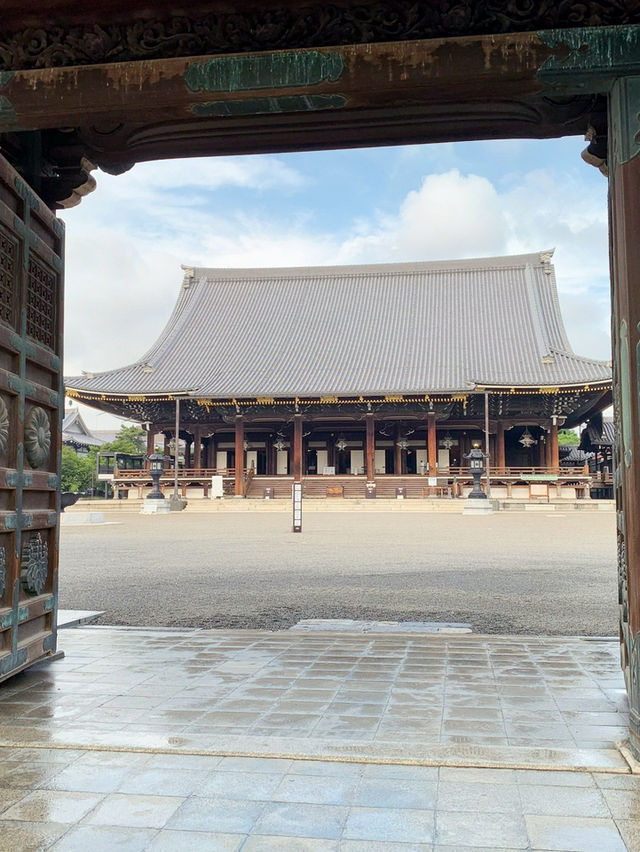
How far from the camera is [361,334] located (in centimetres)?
3253

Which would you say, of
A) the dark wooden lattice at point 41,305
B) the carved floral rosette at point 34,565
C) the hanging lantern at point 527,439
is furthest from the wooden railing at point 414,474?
the carved floral rosette at point 34,565

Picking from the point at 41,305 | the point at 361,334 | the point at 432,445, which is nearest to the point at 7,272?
the point at 41,305

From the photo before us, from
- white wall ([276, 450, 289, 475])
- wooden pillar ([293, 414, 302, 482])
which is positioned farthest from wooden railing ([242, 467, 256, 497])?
wooden pillar ([293, 414, 302, 482])

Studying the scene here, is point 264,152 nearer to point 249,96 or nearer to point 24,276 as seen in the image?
point 249,96

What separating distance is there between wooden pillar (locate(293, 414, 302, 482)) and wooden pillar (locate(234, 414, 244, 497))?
2.02 m

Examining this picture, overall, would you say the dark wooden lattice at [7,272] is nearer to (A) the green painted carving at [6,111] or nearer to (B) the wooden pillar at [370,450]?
(A) the green painted carving at [6,111]

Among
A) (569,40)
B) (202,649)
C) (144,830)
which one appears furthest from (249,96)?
(202,649)

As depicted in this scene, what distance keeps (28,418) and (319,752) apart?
2042 mm

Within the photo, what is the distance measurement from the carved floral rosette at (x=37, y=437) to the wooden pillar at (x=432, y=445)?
24507 mm

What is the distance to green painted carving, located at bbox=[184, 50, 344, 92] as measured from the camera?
293cm

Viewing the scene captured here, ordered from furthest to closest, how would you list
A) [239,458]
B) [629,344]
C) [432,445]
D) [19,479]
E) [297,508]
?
1. [239,458]
2. [432,445]
3. [297,508]
4. [19,479]
5. [629,344]

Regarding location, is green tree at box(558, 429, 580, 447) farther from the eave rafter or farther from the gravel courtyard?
the gravel courtyard

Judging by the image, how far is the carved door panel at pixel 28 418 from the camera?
3338 mm

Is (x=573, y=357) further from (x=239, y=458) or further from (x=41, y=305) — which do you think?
(x=41, y=305)
